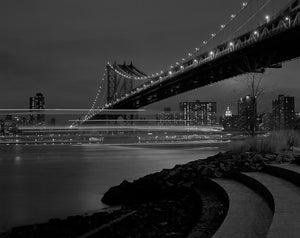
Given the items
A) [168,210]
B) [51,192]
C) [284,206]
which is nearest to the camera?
[284,206]

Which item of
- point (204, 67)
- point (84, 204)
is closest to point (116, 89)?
point (204, 67)

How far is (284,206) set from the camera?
242 inches

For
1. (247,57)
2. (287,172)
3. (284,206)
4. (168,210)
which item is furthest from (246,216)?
(247,57)

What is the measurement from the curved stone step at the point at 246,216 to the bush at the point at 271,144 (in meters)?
4.69

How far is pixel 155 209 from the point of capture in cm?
941

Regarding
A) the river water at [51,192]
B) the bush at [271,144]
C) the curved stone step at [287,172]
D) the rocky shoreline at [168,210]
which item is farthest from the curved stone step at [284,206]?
the river water at [51,192]

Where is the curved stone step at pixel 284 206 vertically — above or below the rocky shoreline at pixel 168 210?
above

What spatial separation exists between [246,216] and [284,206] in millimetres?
509

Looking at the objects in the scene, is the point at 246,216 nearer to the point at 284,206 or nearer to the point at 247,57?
the point at 284,206

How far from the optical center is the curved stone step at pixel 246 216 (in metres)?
5.41

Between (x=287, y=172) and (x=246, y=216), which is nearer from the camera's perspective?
(x=246, y=216)

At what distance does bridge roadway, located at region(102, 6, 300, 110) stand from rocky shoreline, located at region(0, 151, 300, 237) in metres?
16.7

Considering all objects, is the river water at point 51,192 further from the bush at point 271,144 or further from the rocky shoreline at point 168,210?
the bush at point 271,144

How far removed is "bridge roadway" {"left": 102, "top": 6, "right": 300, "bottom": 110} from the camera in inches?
1260
